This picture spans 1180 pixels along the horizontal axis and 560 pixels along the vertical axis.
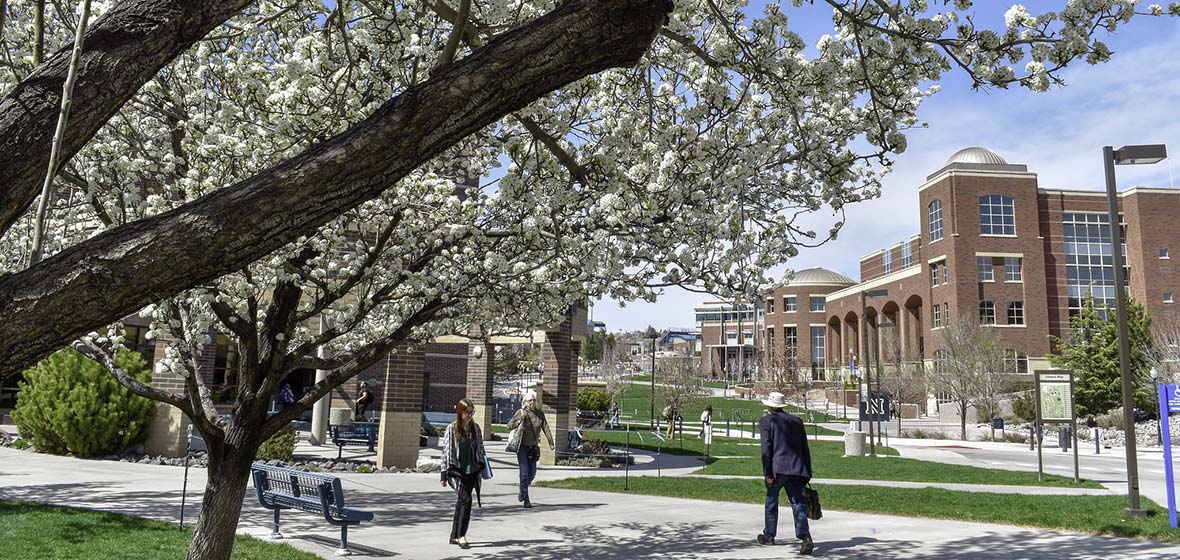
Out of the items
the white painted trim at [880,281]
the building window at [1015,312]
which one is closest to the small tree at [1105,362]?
the building window at [1015,312]

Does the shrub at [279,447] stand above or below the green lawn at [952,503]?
above

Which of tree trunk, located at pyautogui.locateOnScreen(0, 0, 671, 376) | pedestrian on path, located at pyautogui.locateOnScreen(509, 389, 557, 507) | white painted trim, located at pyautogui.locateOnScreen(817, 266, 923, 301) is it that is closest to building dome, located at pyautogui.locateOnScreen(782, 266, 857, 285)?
white painted trim, located at pyautogui.locateOnScreen(817, 266, 923, 301)

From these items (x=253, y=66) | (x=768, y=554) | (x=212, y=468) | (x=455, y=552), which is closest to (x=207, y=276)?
(x=253, y=66)

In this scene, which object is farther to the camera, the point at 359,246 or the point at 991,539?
the point at 991,539

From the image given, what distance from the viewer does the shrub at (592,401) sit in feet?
132

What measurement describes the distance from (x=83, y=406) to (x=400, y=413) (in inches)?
252

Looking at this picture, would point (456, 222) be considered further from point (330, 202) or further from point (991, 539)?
point (991, 539)

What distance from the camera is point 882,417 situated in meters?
28.2

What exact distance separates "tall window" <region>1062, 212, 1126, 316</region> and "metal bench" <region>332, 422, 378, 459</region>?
5693 centimetres

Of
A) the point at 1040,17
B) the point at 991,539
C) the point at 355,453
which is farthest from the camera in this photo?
the point at 355,453

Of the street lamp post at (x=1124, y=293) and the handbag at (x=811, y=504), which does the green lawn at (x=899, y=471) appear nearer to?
the street lamp post at (x=1124, y=293)

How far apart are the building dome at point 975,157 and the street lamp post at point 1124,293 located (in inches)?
2114

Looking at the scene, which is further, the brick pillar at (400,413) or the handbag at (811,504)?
the brick pillar at (400,413)

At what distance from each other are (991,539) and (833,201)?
17.3 feet
